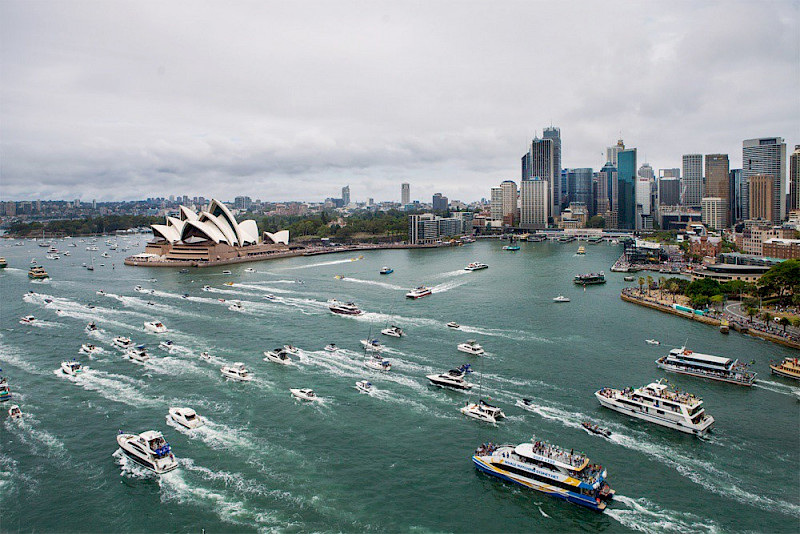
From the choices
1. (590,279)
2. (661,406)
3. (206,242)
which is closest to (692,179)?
(590,279)

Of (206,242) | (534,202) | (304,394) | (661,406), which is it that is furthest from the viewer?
(534,202)

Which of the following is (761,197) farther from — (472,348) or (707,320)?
(472,348)

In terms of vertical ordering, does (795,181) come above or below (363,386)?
above

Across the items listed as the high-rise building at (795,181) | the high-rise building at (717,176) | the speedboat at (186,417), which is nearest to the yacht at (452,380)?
the speedboat at (186,417)

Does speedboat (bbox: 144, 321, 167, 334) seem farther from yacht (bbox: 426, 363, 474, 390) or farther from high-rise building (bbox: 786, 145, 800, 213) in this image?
high-rise building (bbox: 786, 145, 800, 213)

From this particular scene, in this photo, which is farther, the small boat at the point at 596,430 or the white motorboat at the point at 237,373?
the white motorboat at the point at 237,373

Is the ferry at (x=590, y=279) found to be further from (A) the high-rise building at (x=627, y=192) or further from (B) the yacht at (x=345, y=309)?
(A) the high-rise building at (x=627, y=192)
